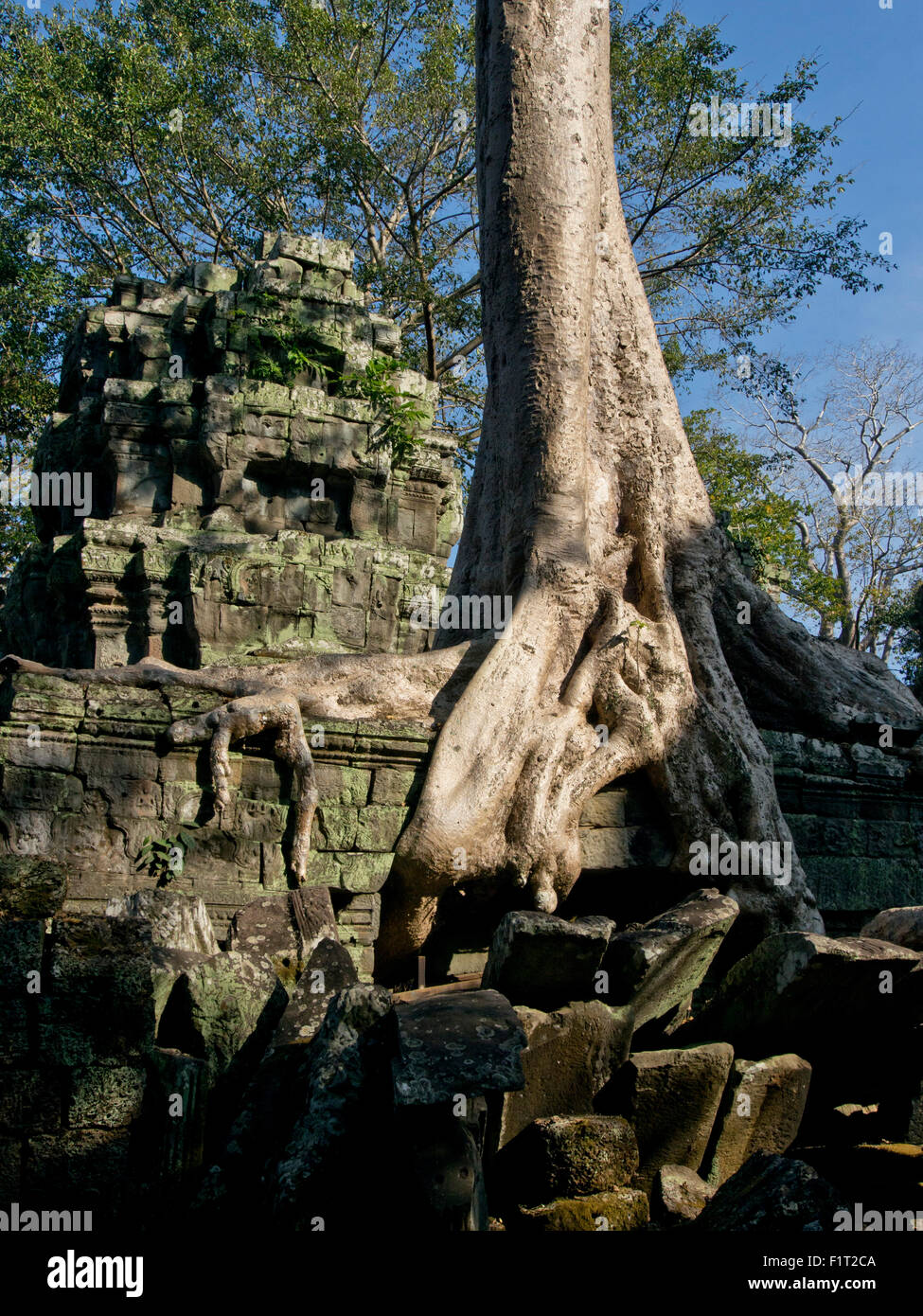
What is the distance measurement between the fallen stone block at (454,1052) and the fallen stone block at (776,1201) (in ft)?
1.77

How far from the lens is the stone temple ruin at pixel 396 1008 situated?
268cm

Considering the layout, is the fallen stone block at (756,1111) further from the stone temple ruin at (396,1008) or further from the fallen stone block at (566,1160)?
the fallen stone block at (566,1160)

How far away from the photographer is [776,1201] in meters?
2.44

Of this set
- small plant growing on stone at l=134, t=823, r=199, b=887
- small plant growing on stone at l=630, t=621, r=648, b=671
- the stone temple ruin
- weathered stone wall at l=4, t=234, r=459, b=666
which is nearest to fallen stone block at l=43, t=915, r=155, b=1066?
the stone temple ruin

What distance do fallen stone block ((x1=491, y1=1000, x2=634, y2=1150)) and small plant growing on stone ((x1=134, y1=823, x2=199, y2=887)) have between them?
6.28ft

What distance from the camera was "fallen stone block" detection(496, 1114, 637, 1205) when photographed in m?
3.03

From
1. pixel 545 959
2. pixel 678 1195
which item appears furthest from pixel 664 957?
pixel 678 1195

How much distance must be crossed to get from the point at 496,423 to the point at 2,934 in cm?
463

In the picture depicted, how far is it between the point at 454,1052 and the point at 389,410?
29.7ft

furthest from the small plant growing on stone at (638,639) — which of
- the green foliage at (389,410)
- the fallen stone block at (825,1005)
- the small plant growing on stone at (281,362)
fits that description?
the small plant growing on stone at (281,362)

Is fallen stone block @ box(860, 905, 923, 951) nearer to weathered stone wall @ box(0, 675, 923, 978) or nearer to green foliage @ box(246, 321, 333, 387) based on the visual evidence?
weathered stone wall @ box(0, 675, 923, 978)

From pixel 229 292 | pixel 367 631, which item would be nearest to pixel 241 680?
pixel 367 631

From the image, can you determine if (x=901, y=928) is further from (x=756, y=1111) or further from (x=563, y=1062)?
(x=563, y=1062)

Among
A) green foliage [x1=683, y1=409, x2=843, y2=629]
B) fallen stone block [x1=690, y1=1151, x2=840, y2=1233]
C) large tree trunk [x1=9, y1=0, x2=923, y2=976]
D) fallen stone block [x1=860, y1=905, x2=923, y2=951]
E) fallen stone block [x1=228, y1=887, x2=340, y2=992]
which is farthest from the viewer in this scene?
green foliage [x1=683, y1=409, x2=843, y2=629]
